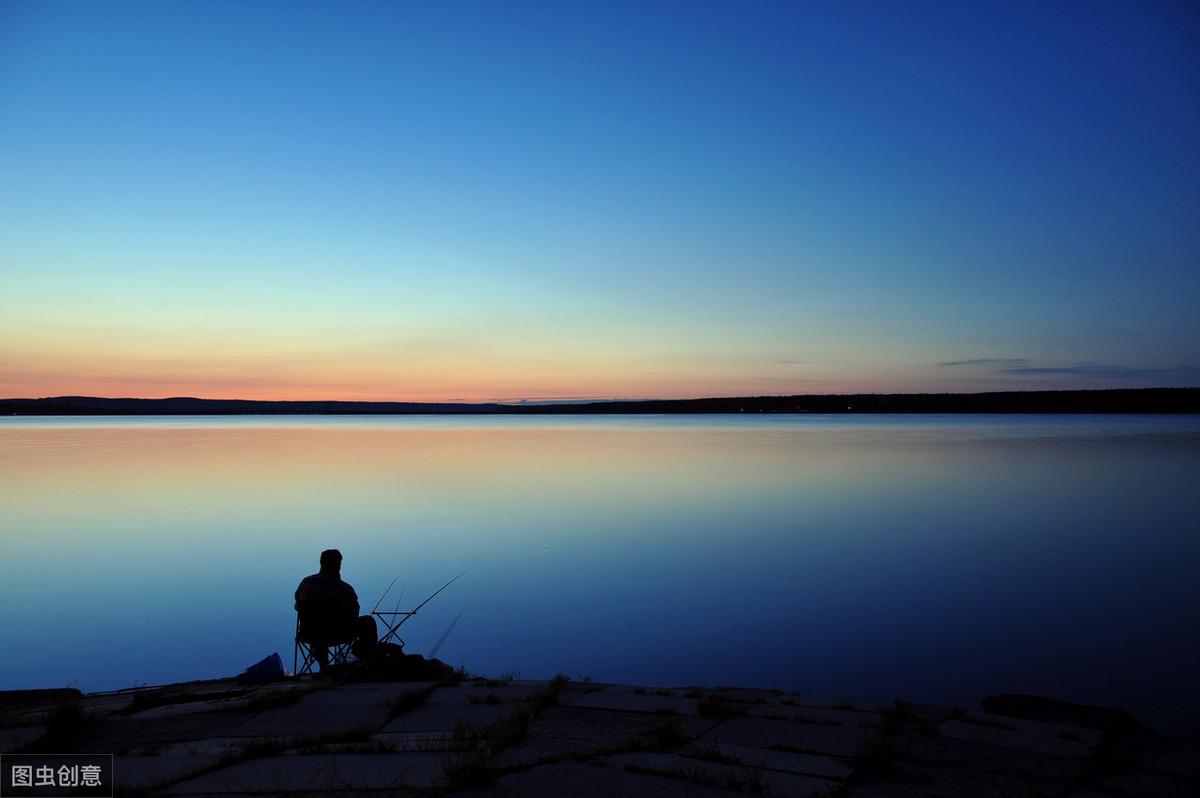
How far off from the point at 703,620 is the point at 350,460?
32.1 metres

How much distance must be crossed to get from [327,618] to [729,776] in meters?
5.37

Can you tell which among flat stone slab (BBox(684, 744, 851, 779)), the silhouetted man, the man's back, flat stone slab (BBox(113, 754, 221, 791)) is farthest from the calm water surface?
flat stone slab (BBox(113, 754, 221, 791))

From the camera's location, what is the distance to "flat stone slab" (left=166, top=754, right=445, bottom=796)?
4.31 metres

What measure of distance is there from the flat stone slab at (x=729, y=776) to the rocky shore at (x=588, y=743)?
0.04 ft

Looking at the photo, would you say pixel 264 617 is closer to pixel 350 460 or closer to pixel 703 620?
pixel 703 620

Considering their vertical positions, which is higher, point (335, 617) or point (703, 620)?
point (335, 617)

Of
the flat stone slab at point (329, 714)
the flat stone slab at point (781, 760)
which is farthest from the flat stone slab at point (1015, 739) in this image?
the flat stone slab at point (329, 714)

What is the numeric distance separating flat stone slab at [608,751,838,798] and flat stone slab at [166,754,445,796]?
3.77 feet

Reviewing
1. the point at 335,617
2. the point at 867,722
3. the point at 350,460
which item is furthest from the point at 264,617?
the point at 350,460

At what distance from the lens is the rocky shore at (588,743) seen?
441 centimetres

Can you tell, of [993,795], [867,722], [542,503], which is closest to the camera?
[993,795]

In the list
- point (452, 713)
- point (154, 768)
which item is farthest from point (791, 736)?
point (154, 768)

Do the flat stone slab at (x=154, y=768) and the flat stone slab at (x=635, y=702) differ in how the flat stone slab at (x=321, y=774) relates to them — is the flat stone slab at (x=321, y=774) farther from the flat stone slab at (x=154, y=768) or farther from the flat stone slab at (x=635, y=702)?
the flat stone slab at (x=635, y=702)

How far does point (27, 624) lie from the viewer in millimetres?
11391
